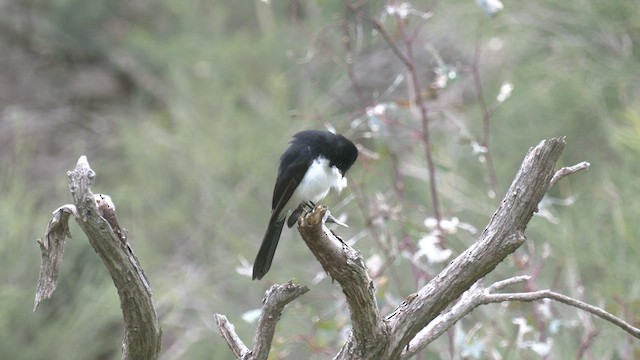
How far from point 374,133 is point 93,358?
9.59ft

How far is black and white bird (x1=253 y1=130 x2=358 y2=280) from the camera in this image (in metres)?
3.27

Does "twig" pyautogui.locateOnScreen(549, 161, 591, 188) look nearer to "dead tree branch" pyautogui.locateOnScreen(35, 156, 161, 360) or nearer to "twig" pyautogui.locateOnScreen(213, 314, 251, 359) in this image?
"twig" pyautogui.locateOnScreen(213, 314, 251, 359)

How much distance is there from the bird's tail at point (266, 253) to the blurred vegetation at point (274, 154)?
50 cm

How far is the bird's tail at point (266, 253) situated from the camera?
10.1 ft

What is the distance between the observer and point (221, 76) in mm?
8961

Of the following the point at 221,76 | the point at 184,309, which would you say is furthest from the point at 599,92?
the point at 221,76

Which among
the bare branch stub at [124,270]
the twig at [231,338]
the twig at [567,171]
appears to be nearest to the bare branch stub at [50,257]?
the bare branch stub at [124,270]

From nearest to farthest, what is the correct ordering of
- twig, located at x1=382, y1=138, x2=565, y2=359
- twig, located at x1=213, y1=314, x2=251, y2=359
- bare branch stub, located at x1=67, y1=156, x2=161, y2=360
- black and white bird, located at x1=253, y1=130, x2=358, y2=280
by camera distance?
bare branch stub, located at x1=67, y1=156, x2=161, y2=360
twig, located at x1=382, y1=138, x2=565, y2=359
twig, located at x1=213, y1=314, x2=251, y2=359
black and white bird, located at x1=253, y1=130, x2=358, y2=280

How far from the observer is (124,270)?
2.13m

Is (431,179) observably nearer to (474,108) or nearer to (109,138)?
(474,108)

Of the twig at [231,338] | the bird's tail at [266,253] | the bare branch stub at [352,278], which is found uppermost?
the bird's tail at [266,253]

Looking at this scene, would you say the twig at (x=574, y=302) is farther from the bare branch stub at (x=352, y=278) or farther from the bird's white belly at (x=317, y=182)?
the bird's white belly at (x=317, y=182)

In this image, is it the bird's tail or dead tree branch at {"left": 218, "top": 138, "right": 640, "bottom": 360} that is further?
the bird's tail

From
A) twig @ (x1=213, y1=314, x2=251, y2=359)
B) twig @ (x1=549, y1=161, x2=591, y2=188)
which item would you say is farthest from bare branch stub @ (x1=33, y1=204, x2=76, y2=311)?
twig @ (x1=549, y1=161, x2=591, y2=188)
